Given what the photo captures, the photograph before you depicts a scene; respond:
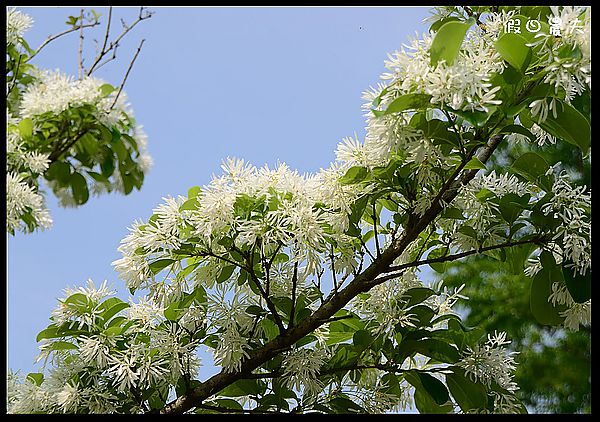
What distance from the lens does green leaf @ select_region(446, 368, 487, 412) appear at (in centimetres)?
134

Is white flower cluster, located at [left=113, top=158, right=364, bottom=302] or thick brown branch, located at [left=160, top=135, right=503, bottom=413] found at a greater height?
white flower cluster, located at [left=113, top=158, right=364, bottom=302]

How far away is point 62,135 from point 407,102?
2.58ft

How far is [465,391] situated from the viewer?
136cm

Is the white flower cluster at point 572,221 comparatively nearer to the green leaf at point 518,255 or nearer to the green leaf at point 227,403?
the green leaf at point 518,255

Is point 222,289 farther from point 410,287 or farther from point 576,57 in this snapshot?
point 576,57

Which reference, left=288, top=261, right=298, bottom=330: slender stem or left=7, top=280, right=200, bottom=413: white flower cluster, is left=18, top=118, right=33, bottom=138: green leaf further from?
left=288, top=261, right=298, bottom=330: slender stem

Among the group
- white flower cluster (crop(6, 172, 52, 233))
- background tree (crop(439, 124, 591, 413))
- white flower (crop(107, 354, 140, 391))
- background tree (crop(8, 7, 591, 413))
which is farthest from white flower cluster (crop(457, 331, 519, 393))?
background tree (crop(439, 124, 591, 413))

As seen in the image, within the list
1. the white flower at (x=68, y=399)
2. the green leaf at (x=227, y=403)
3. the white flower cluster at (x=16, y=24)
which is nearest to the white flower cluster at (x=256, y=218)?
the white flower at (x=68, y=399)

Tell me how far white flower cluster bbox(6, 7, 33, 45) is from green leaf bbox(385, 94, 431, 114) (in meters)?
0.98

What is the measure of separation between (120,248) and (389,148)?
0.51 m

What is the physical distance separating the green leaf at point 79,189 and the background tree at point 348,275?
0.31m

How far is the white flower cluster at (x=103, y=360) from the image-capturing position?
1337 millimetres

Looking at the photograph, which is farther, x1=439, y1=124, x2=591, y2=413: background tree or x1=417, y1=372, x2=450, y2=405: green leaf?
x1=439, y1=124, x2=591, y2=413: background tree

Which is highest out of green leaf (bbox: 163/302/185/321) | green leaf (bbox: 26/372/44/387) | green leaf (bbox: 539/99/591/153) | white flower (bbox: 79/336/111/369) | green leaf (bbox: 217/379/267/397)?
green leaf (bbox: 539/99/591/153)
